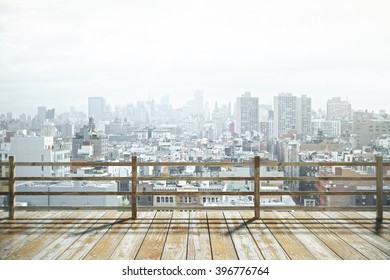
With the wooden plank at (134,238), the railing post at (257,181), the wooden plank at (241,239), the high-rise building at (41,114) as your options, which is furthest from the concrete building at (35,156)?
the railing post at (257,181)

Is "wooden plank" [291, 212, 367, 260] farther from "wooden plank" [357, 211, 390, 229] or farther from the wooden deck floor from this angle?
"wooden plank" [357, 211, 390, 229]

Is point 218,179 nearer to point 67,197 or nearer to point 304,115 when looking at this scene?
point 304,115

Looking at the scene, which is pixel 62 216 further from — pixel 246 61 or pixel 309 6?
pixel 309 6

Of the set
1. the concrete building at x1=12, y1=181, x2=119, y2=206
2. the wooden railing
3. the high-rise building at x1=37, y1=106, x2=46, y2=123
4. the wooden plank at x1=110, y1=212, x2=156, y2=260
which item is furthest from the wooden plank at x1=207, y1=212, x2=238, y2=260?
the high-rise building at x1=37, y1=106, x2=46, y2=123

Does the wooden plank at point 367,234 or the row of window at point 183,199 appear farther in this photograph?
the row of window at point 183,199

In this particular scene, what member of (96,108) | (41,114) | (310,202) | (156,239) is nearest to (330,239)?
(310,202)

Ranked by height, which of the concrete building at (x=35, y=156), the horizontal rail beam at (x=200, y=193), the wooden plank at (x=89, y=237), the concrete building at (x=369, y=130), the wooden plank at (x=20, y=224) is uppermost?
the concrete building at (x=369, y=130)

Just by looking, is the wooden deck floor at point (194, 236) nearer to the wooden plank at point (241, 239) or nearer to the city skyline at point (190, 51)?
the wooden plank at point (241, 239)
